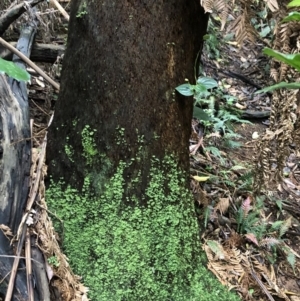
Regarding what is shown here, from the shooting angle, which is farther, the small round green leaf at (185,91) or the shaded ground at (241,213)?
the shaded ground at (241,213)

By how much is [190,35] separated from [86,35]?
1.53 ft

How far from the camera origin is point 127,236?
6.52ft

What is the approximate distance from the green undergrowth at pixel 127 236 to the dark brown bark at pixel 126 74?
3.3 inches

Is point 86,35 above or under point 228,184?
above

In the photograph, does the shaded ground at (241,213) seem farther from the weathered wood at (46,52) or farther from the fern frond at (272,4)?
the fern frond at (272,4)

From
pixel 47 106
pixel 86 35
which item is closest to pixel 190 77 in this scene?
pixel 86 35

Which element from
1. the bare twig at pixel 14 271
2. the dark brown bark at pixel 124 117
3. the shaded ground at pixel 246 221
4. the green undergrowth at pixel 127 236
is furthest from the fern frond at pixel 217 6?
the bare twig at pixel 14 271

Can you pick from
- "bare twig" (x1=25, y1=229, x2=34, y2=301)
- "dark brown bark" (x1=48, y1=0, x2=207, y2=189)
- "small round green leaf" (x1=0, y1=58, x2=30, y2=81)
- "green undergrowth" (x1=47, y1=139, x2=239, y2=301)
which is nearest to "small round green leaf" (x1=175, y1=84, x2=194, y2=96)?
"dark brown bark" (x1=48, y1=0, x2=207, y2=189)

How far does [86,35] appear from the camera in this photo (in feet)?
6.49

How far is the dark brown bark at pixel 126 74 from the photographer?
1.92m

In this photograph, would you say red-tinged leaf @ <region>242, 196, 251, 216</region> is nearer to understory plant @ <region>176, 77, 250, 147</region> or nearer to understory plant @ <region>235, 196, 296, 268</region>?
understory plant @ <region>235, 196, 296, 268</region>

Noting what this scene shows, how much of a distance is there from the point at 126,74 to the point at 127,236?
71 centimetres

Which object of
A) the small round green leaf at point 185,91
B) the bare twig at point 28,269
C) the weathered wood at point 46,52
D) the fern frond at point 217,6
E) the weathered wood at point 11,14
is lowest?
the bare twig at point 28,269

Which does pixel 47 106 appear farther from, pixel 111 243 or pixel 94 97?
pixel 111 243
